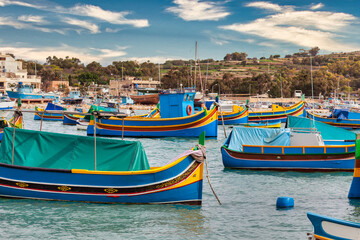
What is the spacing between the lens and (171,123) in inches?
1866

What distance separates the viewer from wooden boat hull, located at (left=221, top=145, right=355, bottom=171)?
27531mm

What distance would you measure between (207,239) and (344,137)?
2056cm

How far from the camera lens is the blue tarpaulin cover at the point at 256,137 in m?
29.6

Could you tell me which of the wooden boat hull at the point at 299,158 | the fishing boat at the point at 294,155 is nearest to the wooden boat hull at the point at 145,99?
the fishing boat at the point at 294,155

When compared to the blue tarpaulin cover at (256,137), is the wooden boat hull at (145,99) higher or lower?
higher

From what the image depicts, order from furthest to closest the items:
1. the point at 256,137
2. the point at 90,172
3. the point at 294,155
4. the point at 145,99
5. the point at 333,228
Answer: the point at 145,99 < the point at 256,137 < the point at 294,155 < the point at 90,172 < the point at 333,228

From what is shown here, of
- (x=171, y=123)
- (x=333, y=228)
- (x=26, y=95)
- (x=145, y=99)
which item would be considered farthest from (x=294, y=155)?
(x=145, y=99)

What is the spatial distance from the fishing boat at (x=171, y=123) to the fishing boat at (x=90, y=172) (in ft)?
87.4

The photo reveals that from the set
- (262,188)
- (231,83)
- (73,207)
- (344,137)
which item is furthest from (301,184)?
(231,83)

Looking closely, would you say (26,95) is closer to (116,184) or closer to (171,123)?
(171,123)

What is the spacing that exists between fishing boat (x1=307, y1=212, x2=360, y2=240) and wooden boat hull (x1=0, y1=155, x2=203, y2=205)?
768cm

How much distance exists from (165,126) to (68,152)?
90.9ft

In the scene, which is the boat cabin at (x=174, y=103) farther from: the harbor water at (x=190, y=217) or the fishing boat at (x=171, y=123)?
the harbor water at (x=190, y=217)

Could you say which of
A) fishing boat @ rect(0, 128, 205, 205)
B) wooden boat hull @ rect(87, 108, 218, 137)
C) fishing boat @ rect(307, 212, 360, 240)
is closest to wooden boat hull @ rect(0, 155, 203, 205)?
fishing boat @ rect(0, 128, 205, 205)
